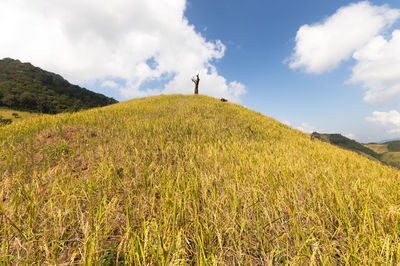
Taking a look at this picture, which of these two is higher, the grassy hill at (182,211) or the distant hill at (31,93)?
the distant hill at (31,93)

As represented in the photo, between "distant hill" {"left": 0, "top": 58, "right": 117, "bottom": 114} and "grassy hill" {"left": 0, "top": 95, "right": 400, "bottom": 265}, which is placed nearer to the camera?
"grassy hill" {"left": 0, "top": 95, "right": 400, "bottom": 265}

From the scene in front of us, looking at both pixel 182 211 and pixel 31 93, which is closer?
pixel 182 211

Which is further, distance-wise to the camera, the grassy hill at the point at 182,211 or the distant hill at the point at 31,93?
the distant hill at the point at 31,93

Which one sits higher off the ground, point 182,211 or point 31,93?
point 31,93

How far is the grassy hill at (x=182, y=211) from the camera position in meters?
1.33

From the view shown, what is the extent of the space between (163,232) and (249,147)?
142 inches

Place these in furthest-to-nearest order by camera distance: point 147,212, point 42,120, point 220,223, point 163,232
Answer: point 42,120
point 147,212
point 220,223
point 163,232

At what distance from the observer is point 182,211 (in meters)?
1.71

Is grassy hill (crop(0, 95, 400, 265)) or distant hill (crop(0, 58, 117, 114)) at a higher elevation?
distant hill (crop(0, 58, 117, 114))

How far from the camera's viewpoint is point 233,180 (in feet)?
8.31

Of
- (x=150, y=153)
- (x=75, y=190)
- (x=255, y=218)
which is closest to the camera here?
(x=255, y=218)

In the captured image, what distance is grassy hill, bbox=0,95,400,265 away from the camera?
1325mm

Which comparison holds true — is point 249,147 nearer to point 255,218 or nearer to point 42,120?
point 255,218

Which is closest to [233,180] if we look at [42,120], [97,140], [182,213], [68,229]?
[182,213]
